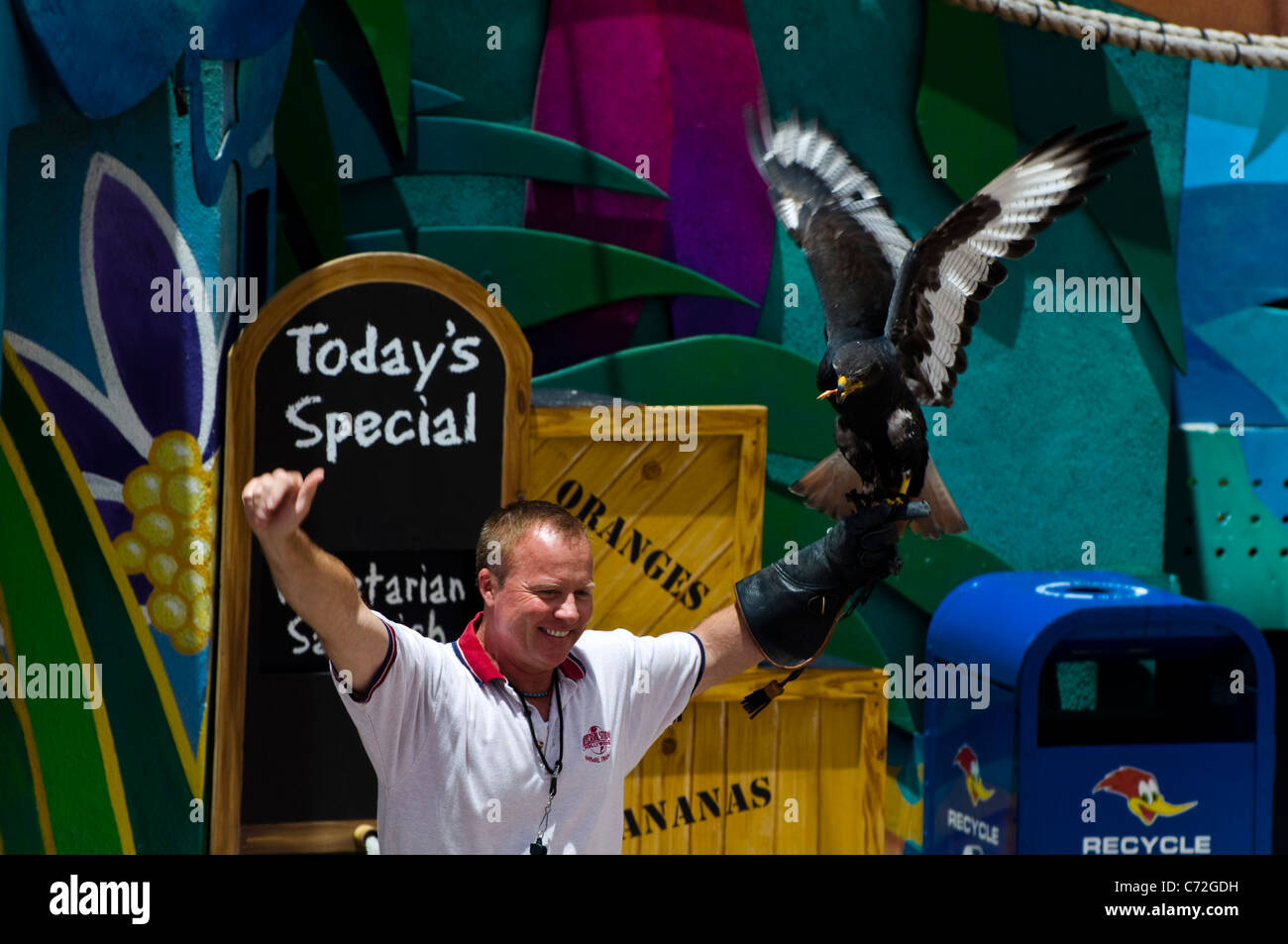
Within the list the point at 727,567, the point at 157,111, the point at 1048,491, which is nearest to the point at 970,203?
the point at 727,567

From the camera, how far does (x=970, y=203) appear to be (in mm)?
3082

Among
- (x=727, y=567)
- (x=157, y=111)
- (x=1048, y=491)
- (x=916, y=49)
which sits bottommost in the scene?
(x=727, y=567)

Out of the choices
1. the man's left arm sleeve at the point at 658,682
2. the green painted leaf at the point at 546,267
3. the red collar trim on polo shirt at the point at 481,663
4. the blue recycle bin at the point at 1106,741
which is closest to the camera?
the red collar trim on polo shirt at the point at 481,663

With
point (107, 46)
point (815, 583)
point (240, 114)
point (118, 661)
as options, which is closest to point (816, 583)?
point (815, 583)

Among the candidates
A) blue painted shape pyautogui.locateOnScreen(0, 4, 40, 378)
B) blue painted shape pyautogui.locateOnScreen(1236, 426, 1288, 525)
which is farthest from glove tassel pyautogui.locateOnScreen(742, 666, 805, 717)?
blue painted shape pyautogui.locateOnScreen(1236, 426, 1288, 525)

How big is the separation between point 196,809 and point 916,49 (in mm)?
4195

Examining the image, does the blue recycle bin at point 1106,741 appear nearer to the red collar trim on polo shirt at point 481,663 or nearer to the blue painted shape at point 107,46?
the red collar trim on polo shirt at point 481,663

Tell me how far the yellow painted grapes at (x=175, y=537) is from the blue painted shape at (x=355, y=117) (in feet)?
5.43

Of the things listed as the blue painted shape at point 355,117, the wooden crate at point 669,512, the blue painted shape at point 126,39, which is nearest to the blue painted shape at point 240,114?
the blue painted shape at point 126,39

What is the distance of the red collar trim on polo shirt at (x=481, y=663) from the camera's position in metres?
2.39

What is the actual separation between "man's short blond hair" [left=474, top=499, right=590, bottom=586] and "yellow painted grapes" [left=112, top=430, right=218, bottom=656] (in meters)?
1.96

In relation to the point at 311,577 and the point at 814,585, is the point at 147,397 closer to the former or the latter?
the point at 311,577
